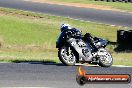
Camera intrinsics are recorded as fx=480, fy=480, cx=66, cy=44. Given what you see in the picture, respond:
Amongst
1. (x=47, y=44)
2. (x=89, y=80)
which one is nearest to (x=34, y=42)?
(x=47, y=44)

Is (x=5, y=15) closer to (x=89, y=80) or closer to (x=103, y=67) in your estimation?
(x=103, y=67)

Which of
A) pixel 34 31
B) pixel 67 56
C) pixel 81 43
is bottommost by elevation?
pixel 34 31

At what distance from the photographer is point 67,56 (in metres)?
15.0

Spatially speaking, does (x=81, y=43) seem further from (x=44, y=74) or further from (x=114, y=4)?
(x=114, y=4)

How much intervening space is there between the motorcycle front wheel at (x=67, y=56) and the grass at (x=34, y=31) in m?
7.08

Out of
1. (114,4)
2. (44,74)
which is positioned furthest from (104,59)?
(114,4)

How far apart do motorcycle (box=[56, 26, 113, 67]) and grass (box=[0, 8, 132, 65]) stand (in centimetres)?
651

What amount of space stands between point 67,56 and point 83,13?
23.4 m

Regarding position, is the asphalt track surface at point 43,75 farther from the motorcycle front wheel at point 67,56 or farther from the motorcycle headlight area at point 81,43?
the motorcycle headlight area at point 81,43

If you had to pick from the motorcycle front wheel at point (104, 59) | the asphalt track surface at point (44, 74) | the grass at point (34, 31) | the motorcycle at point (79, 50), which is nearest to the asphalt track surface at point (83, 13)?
the grass at point (34, 31)

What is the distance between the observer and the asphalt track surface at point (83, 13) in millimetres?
35531

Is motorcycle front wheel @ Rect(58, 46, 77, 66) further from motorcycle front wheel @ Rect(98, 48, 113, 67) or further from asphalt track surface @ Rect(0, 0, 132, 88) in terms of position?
motorcycle front wheel @ Rect(98, 48, 113, 67)

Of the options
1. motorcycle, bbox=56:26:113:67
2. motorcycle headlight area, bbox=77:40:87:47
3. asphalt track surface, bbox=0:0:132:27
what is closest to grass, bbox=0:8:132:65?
asphalt track surface, bbox=0:0:132:27

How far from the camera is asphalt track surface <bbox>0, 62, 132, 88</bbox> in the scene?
10828mm
